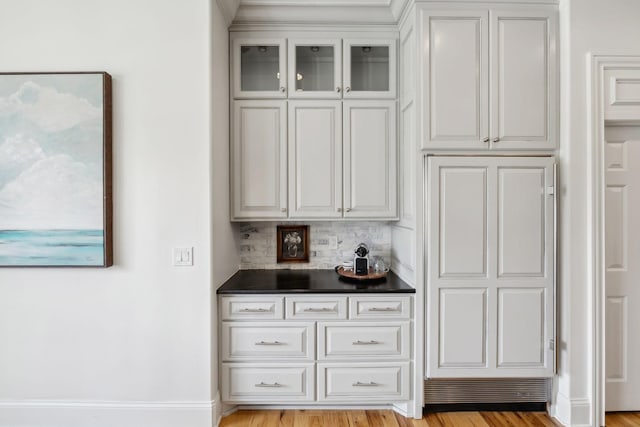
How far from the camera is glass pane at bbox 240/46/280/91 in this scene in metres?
2.47

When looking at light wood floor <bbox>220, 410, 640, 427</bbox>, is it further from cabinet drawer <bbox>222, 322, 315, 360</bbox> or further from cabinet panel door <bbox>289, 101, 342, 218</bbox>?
cabinet panel door <bbox>289, 101, 342, 218</bbox>

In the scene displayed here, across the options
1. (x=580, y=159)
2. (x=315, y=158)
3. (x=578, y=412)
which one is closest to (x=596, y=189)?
(x=580, y=159)

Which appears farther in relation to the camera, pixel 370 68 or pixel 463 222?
pixel 370 68

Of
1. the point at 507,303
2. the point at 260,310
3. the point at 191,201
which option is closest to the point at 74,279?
the point at 191,201

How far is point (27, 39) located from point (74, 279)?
56.0 inches

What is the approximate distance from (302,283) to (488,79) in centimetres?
170

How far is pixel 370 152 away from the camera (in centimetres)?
247

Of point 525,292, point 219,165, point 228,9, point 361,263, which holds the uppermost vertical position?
point 228,9

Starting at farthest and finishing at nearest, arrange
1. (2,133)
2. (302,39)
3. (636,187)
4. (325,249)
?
(325,249) → (302,39) → (636,187) → (2,133)

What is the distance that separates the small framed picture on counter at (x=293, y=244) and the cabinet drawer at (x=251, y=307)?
2.00ft

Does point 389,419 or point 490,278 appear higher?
point 490,278

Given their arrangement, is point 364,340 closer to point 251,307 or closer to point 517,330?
point 251,307

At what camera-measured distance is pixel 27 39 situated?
206 centimetres

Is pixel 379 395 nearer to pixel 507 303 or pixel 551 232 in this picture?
pixel 507 303
